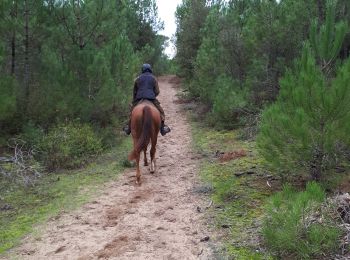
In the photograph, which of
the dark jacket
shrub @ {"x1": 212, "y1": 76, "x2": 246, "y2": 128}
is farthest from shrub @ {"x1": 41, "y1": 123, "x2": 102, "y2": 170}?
shrub @ {"x1": 212, "y1": 76, "x2": 246, "y2": 128}

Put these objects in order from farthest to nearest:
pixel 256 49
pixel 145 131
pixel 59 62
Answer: pixel 256 49
pixel 59 62
pixel 145 131

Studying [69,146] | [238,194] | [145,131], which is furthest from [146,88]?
[238,194]

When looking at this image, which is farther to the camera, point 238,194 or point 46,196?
point 46,196

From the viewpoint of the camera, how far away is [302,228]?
415 cm

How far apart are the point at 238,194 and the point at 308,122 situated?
1655 millimetres

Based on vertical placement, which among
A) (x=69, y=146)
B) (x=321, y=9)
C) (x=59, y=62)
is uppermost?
(x=321, y=9)

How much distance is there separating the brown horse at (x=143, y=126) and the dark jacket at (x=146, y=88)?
0.33 meters

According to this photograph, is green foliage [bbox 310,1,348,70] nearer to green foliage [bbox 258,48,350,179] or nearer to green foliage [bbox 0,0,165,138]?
green foliage [bbox 258,48,350,179]

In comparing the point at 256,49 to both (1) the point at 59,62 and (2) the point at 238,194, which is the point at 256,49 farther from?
(2) the point at 238,194

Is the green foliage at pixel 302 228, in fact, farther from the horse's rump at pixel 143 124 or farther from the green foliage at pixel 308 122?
the horse's rump at pixel 143 124

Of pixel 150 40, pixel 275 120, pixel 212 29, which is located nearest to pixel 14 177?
pixel 275 120

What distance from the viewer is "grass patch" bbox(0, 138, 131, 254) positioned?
5.68 meters

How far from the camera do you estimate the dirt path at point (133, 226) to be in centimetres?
475

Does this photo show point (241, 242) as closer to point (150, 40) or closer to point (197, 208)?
point (197, 208)
